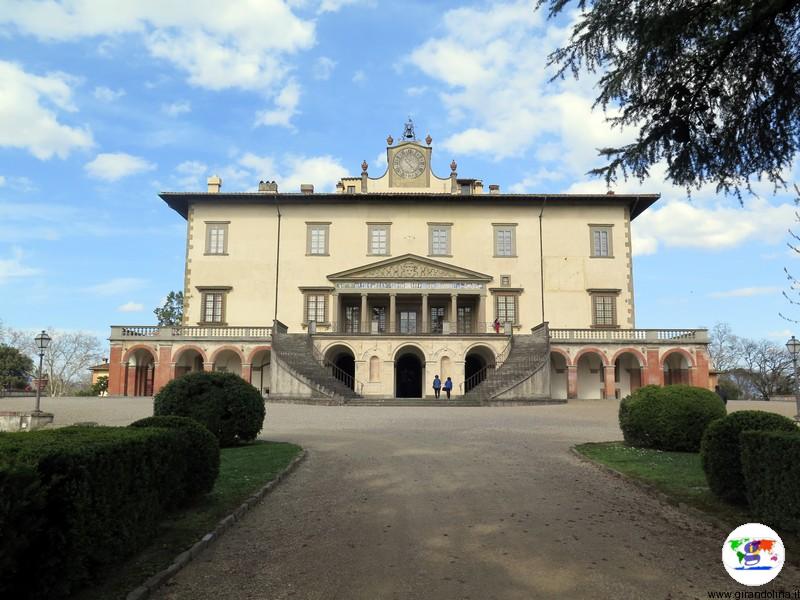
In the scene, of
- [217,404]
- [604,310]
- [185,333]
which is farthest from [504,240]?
[217,404]

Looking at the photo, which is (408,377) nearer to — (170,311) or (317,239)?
(317,239)

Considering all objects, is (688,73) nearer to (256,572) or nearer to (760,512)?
(760,512)

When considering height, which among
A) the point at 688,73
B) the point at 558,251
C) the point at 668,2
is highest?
the point at 558,251

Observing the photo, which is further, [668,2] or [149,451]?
[668,2]

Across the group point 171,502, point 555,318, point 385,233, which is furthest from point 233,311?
point 171,502

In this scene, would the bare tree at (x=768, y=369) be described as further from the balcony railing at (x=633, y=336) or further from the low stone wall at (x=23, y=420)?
the low stone wall at (x=23, y=420)

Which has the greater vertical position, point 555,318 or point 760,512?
point 555,318

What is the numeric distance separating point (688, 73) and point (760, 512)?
5292mm

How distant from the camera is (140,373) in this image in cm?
3969

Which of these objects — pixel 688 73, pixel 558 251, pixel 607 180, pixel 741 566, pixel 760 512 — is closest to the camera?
pixel 741 566

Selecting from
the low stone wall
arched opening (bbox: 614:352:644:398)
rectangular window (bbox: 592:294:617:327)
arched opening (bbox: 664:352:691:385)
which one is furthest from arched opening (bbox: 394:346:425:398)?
the low stone wall

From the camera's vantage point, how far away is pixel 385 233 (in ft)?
138

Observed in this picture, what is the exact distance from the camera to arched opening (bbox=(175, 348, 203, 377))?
38.5m

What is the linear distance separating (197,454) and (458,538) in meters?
3.53
